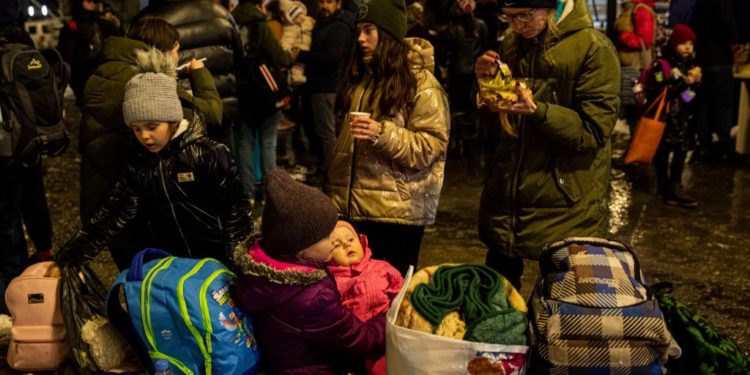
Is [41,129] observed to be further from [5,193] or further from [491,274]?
[491,274]

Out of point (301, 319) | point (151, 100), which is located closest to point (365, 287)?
point (301, 319)

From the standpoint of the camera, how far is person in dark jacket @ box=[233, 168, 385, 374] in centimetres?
304

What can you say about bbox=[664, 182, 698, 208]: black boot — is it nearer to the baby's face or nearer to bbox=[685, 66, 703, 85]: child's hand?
bbox=[685, 66, 703, 85]: child's hand

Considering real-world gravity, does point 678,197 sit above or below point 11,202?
below

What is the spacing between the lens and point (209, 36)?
571 centimetres

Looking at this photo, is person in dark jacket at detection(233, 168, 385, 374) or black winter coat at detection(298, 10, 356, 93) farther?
black winter coat at detection(298, 10, 356, 93)

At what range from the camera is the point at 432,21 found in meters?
9.29

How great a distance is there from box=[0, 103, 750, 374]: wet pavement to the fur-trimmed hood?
2572mm

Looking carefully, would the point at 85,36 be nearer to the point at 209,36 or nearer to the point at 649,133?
the point at 209,36

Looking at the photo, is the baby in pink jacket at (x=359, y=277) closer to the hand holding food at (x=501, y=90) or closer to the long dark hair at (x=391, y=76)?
the long dark hair at (x=391, y=76)

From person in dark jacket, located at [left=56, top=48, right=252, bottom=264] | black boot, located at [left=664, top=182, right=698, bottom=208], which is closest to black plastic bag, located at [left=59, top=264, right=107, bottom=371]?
person in dark jacket, located at [left=56, top=48, right=252, bottom=264]

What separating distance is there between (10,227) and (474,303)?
3327mm

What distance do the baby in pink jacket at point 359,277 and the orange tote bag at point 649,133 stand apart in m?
4.36

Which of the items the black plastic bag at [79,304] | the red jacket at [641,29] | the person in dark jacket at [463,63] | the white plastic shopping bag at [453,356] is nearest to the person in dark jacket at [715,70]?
the red jacket at [641,29]
